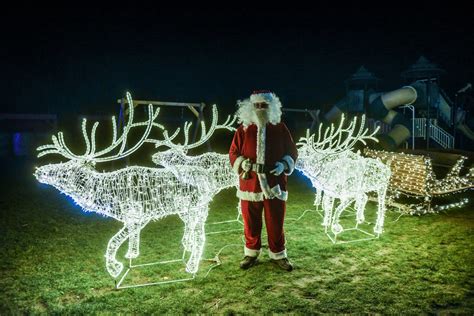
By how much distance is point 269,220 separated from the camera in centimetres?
454

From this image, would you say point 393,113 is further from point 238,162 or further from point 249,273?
point 249,273

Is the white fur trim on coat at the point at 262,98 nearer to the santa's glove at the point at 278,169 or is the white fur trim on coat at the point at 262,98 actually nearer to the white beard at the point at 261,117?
the white beard at the point at 261,117

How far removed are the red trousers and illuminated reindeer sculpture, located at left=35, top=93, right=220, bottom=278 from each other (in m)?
0.64

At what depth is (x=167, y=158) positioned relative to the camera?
5879mm

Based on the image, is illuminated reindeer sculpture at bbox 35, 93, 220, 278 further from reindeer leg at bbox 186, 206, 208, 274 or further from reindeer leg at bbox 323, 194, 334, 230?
reindeer leg at bbox 323, 194, 334, 230

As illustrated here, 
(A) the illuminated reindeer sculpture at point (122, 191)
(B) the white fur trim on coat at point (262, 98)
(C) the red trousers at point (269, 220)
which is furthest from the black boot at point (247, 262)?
(B) the white fur trim on coat at point (262, 98)

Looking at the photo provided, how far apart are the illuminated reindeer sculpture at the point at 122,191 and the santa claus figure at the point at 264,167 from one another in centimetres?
62

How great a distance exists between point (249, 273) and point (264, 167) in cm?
141

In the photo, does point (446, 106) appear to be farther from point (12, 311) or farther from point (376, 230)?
point (12, 311)

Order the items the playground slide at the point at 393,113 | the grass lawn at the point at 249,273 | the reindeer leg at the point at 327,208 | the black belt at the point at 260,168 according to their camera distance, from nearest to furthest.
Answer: the grass lawn at the point at 249,273 < the black belt at the point at 260,168 < the reindeer leg at the point at 327,208 < the playground slide at the point at 393,113

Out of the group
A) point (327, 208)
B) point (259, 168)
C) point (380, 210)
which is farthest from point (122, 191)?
point (380, 210)

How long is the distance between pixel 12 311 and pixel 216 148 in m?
13.7

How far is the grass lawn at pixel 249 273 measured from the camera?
373 cm

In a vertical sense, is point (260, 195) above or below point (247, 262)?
above
